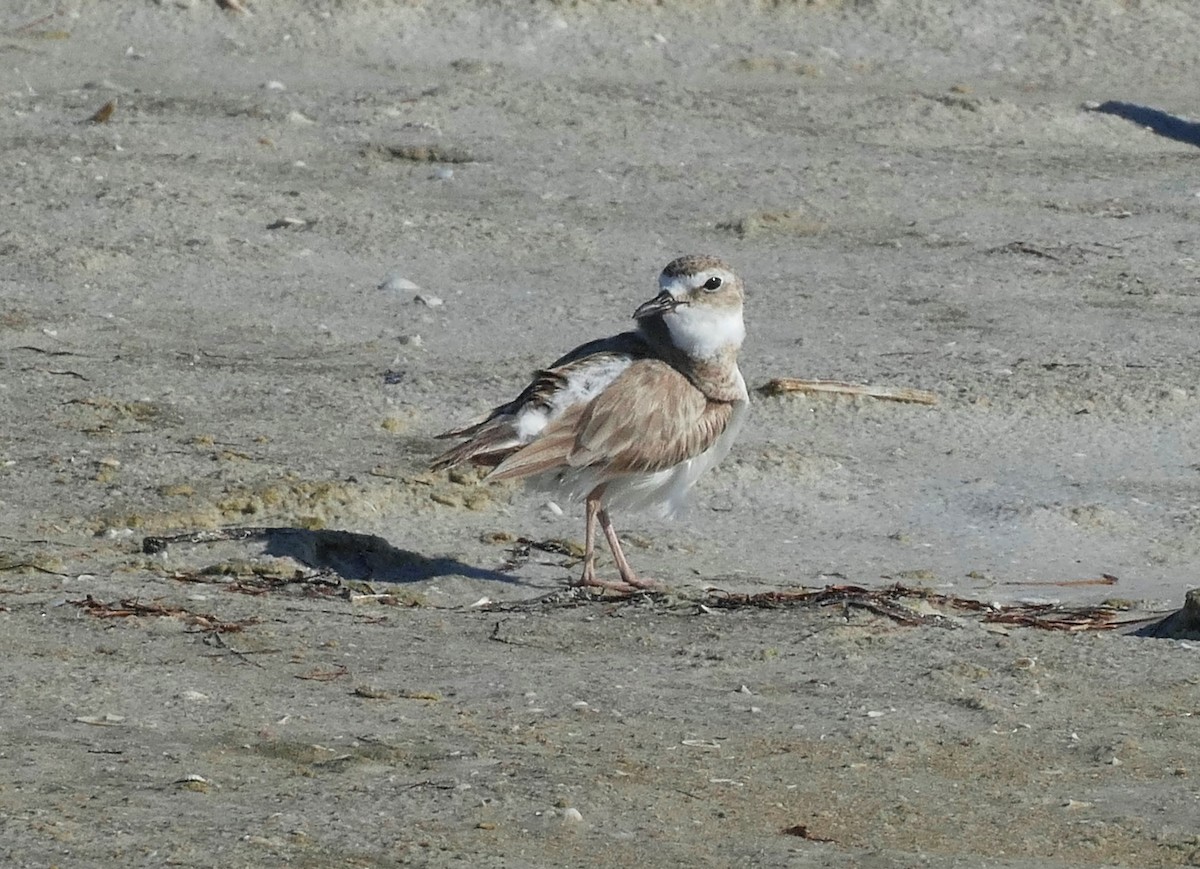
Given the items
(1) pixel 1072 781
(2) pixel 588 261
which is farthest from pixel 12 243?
(1) pixel 1072 781

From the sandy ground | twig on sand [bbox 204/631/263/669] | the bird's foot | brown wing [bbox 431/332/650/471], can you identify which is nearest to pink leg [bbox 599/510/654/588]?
the bird's foot

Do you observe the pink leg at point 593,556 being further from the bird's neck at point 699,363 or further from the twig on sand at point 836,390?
the twig on sand at point 836,390

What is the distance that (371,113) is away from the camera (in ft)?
41.1

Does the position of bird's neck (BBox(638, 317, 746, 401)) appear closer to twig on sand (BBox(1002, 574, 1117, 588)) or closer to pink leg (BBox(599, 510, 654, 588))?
pink leg (BBox(599, 510, 654, 588))

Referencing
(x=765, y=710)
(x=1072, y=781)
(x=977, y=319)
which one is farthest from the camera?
(x=977, y=319)

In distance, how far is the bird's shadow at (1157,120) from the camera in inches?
511

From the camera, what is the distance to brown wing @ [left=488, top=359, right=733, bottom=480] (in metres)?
6.65

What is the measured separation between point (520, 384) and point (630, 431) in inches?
79.1

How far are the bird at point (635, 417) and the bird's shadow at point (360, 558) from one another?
38 cm

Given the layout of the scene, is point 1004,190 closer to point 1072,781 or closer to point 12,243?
point 12,243

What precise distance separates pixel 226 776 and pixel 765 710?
144cm

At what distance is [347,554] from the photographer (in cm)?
689

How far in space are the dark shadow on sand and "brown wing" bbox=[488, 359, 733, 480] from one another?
458mm

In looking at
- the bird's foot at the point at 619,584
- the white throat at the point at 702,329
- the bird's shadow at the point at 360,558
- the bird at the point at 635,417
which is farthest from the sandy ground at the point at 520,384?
the white throat at the point at 702,329
